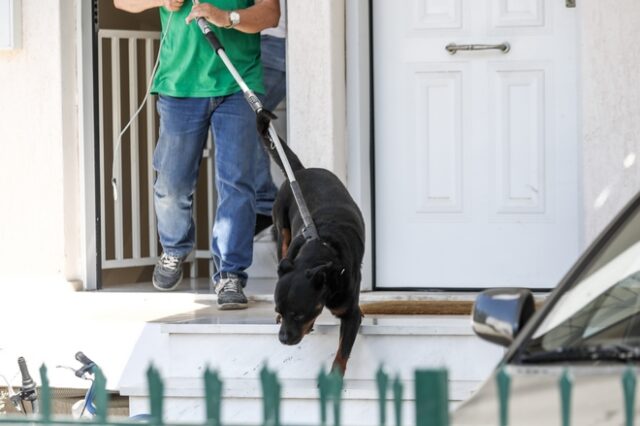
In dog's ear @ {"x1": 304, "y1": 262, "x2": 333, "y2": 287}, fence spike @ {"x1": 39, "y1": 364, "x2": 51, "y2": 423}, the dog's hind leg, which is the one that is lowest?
the dog's hind leg

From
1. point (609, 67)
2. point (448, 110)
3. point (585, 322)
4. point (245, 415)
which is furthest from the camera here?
point (448, 110)

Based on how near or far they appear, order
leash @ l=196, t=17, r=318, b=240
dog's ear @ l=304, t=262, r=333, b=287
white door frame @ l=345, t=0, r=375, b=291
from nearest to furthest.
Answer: dog's ear @ l=304, t=262, r=333, b=287 < leash @ l=196, t=17, r=318, b=240 < white door frame @ l=345, t=0, r=375, b=291

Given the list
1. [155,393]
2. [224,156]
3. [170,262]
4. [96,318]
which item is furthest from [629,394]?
[170,262]

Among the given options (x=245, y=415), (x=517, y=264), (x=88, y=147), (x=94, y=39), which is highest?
(x=94, y=39)

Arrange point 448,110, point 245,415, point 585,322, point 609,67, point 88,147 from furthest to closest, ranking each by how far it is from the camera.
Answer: point 88,147, point 448,110, point 609,67, point 245,415, point 585,322

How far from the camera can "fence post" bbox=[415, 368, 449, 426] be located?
7.64 feet

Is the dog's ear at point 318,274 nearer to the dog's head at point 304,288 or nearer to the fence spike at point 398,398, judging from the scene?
the dog's head at point 304,288

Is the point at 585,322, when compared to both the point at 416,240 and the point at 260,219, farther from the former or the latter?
the point at 260,219

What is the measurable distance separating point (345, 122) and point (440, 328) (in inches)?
70.5

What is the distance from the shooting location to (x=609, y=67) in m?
7.04

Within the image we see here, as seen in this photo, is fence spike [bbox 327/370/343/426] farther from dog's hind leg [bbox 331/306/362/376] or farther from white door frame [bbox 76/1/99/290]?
white door frame [bbox 76/1/99/290]

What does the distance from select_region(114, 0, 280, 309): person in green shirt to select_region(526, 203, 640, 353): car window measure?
362 cm

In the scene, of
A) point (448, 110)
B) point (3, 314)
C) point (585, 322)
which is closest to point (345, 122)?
point (448, 110)

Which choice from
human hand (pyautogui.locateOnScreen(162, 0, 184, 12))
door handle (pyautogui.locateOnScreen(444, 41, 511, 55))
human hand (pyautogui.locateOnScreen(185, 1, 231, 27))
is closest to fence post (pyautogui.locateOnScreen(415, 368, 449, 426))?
human hand (pyautogui.locateOnScreen(185, 1, 231, 27))
